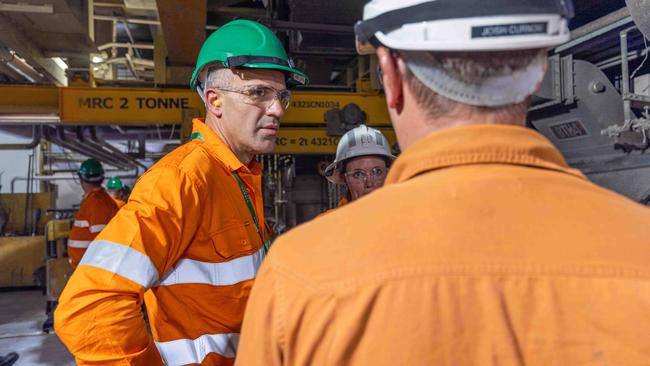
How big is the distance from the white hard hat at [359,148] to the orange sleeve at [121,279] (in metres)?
2.01

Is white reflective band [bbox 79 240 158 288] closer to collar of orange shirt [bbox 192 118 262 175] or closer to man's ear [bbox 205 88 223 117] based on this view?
collar of orange shirt [bbox 192 118 262 175]

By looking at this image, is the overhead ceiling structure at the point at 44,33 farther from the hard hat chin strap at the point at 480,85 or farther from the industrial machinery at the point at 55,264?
the hard hat chin strap at the point at 480,85

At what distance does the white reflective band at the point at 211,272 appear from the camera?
166cm

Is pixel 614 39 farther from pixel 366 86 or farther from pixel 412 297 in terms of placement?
pixel 412 297

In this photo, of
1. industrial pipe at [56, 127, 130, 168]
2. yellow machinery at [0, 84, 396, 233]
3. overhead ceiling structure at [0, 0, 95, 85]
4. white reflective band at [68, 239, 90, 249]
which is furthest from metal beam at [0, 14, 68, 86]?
industrial pipe at [56, 127, 130, 168]

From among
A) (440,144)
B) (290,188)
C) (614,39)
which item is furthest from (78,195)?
(440,144)

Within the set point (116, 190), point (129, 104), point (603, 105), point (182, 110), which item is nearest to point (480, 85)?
point (603, 105)

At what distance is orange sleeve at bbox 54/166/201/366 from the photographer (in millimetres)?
1473

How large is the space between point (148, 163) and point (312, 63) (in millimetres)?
10505

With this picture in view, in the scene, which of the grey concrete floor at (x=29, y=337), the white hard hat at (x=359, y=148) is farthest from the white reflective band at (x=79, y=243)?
the white hard hat at (x=359, y=148)

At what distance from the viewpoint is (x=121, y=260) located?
1.48 meters

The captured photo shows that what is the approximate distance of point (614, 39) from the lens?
385 cm

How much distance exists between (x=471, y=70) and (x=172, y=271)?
121 cm

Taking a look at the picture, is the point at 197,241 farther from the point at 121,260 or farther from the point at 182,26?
the point at 182,26
